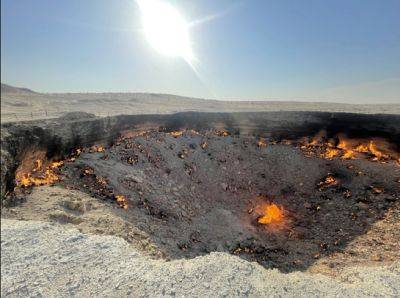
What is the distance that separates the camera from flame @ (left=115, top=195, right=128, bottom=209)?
1803 centimetres

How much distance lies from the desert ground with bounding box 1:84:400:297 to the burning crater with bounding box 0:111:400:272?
0.09 m

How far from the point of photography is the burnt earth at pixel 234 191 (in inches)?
746

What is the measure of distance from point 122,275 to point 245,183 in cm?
1680

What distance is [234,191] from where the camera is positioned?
25.6m

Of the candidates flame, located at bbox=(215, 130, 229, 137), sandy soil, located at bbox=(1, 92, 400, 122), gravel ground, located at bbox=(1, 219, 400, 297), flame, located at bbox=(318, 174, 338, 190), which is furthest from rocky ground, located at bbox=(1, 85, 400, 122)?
gravel ground, located at bbox=(1, 219, 400, 297)

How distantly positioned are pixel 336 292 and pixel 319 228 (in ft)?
38.5

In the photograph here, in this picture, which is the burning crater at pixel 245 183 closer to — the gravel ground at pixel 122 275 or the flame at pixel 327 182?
the flame at pixel 327 182

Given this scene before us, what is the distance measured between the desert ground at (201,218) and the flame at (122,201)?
0.08 meters

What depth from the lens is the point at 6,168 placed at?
15836 mm

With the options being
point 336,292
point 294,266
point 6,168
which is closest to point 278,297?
point 336,292

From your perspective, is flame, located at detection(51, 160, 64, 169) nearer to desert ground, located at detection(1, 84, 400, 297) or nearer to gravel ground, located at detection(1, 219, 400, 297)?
desert ground, located at detection(1, 84, 400, 297)

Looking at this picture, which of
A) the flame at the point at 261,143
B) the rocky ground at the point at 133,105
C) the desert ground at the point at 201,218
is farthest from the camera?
the rocky ground at the point at 133,105

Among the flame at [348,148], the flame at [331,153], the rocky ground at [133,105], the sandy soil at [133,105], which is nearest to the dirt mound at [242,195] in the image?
the flame at [331,153]

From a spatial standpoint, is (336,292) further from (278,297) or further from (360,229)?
(360,229)
